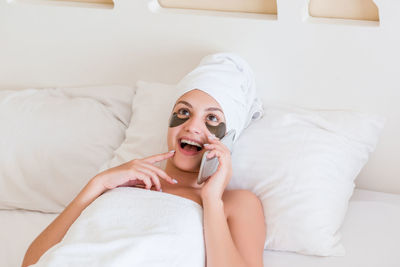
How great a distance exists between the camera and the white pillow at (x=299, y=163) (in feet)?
4.86

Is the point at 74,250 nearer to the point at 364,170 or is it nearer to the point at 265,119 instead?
the point at 265,119

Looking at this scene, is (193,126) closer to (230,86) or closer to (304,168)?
(230,86)

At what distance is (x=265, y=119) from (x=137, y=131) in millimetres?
415

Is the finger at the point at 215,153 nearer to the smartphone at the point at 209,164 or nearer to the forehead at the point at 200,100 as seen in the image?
the smartphone at the point at 209,164

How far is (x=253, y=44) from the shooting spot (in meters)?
1.76

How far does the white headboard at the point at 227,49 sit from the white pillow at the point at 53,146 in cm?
18

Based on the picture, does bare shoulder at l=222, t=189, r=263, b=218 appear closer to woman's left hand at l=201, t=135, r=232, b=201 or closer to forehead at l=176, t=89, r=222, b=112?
woman's left hand at l=201, t=135, r=232, b=201

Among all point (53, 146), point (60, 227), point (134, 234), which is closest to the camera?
point (134, 234)

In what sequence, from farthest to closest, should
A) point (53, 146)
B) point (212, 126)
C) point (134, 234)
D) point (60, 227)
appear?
point (53, 146)
point (212, 126)
point (60, 227)
point (134, 234)

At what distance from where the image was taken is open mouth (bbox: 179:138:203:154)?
1.47 meters

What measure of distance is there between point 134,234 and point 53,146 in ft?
2.19

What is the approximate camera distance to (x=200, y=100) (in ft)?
4.91

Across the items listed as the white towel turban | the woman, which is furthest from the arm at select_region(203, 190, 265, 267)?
the white towel turban

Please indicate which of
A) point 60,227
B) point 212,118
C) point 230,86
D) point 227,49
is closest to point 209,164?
point 212,118
